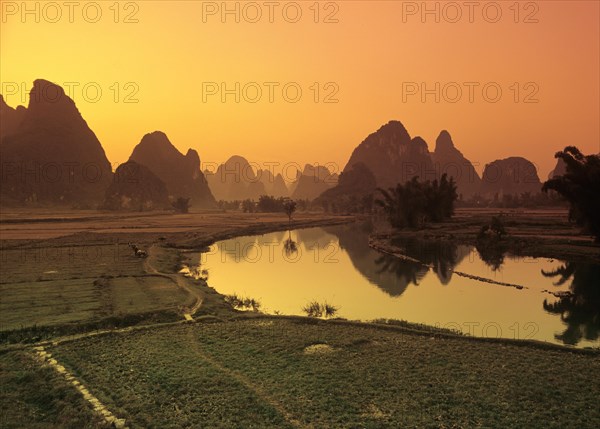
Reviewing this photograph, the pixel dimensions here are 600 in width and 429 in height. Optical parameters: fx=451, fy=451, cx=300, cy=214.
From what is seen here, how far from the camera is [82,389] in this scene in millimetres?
14336

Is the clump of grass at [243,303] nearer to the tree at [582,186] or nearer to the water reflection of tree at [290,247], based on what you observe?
the water reflection of tree at [290,247]

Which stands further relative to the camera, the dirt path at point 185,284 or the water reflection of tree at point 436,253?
the water reflection of tree at point 436,253

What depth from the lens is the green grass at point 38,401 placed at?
1263 centimetres

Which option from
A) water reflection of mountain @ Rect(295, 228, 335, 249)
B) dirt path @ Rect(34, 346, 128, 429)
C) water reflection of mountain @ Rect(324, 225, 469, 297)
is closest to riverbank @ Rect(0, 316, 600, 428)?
dirt path @ Rect(34, 346, 128, 429)

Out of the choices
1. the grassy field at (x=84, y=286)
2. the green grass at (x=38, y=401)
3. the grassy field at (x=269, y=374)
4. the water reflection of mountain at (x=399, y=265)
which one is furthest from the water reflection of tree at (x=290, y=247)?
the green grass at (x=38, y=401)

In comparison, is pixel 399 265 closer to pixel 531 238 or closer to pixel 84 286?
pixel 531 238

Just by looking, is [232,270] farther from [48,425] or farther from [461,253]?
[48,425]

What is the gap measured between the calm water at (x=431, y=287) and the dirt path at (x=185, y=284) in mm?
2930

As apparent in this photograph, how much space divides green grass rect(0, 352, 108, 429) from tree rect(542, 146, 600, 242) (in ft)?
171

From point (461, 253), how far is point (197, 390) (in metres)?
46.6

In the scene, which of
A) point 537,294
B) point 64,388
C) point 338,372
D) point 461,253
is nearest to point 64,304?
point 64,388

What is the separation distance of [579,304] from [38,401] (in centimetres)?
3057

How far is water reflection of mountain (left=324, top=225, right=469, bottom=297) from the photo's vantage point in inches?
1506

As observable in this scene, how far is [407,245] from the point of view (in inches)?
2498
